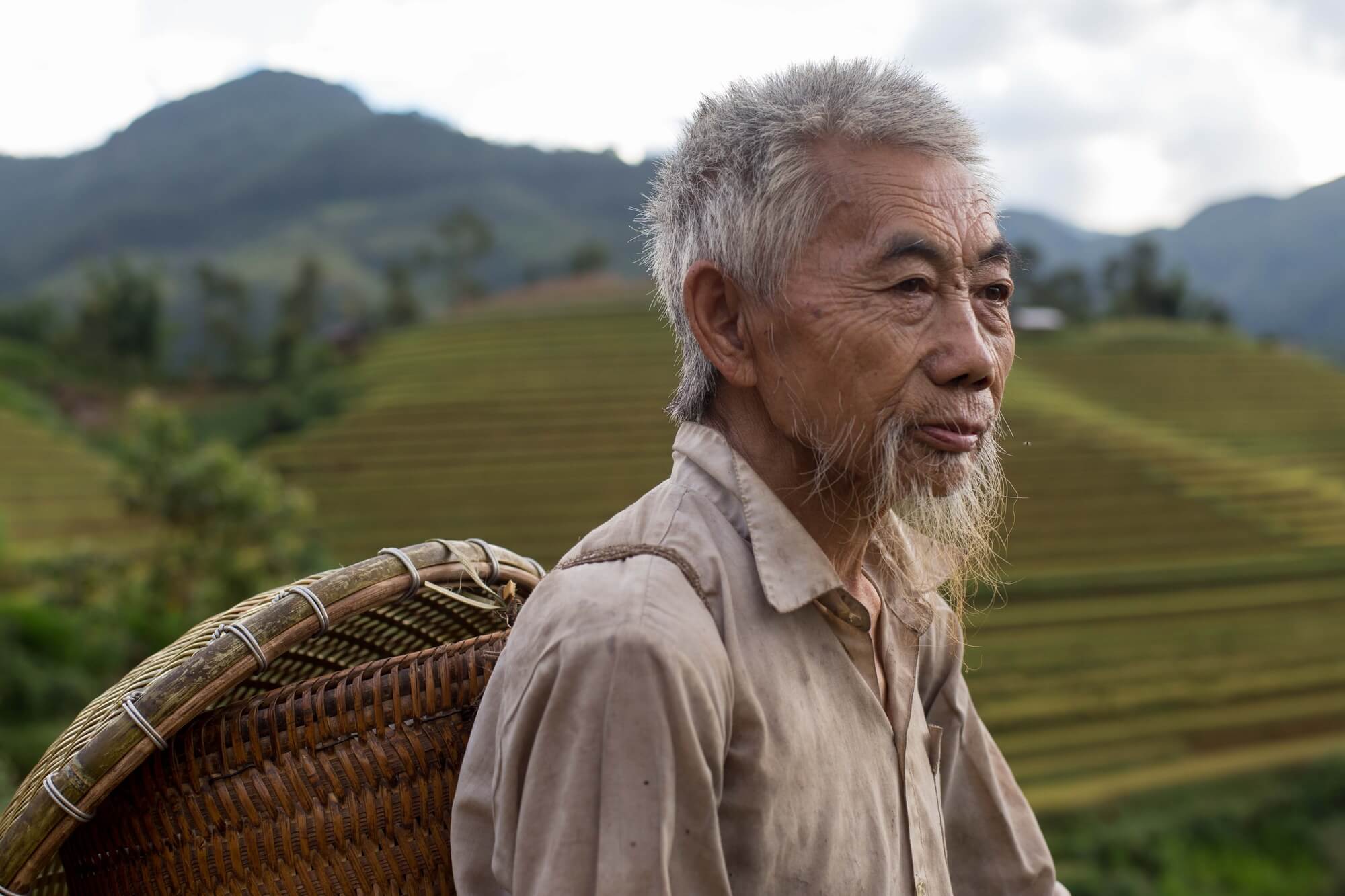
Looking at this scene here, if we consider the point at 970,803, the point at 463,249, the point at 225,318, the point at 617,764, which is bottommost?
the point at 225,318

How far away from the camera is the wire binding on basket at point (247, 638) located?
1.18m

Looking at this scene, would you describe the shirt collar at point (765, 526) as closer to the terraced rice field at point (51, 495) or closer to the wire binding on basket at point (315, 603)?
the wire binding on basket at point (315, 603)

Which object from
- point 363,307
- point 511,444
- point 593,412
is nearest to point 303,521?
point 511,444

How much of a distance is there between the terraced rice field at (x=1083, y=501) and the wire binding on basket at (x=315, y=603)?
1371 cm

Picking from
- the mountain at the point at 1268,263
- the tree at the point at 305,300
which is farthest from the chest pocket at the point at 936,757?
the tree at the point at 305,300

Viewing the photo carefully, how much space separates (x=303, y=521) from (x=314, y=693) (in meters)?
19.2

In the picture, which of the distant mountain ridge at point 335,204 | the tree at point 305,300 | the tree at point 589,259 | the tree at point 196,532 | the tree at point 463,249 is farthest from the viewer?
the distant mountain ridge at point 335,204

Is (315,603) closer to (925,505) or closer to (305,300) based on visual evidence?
(925,505)

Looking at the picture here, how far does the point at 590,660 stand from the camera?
3.13ft

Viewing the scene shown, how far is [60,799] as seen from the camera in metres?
1.14

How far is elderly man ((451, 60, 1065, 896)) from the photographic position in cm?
96

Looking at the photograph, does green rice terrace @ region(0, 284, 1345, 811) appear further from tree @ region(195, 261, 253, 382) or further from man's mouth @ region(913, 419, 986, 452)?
man's mouth @ region(913, 419, 986, 452)

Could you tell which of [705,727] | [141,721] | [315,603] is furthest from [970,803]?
[141,721]

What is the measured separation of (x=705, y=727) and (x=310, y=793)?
45cm
